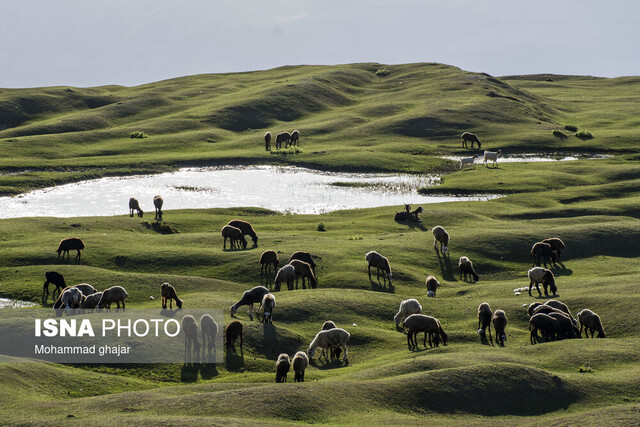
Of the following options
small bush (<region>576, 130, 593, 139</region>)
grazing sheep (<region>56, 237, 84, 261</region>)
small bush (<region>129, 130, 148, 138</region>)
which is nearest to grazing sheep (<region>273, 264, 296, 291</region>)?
grazing sheep (<region>56, 237, 84, 261</region>)

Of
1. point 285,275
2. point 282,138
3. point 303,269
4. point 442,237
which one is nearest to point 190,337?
point 285,275

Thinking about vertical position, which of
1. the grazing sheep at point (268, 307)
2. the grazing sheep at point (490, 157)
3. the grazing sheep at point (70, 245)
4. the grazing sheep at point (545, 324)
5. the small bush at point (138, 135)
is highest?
the small bush at point (138, 135)

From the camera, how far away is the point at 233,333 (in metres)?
28.2

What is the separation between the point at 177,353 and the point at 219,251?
16744 millimetres

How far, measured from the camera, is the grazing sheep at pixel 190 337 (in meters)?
27.4

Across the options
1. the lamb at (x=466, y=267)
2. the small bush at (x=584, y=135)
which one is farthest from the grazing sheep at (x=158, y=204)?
the small bush at (x=584, y=135)

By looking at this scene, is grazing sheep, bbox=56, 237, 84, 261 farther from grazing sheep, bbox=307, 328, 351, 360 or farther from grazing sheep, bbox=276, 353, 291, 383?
grazing sheep, bbox=276, 353, 291, 383

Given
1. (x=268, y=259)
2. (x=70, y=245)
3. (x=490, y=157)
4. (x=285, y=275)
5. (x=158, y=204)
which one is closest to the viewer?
(x=285, y=275)

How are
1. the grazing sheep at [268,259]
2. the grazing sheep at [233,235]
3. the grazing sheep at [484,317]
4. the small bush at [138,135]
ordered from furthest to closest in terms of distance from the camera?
the small bush at [138,135] → the grazing sheep at [233,235] → the grazing sheep at [268,259] → the grazing sheep at [484,317]

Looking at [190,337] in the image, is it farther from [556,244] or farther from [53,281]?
[556,244]

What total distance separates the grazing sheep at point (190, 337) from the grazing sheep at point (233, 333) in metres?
1.28

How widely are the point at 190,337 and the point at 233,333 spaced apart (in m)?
1.79

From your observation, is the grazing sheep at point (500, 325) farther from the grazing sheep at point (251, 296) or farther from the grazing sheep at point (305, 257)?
the grazing sheep at point (305, 257)

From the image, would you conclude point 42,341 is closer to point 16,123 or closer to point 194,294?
point 194,294
